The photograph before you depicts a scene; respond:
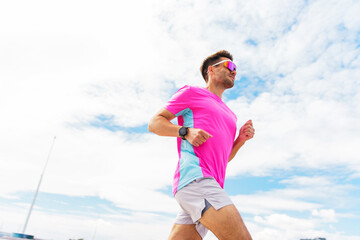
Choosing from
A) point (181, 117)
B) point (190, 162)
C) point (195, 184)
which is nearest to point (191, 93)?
point (181, 117)

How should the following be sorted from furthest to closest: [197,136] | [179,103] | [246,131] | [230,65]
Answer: [230,65], [246,131], [179,103], [197,136]

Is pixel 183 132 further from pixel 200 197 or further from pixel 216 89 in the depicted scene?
pixel 216 89

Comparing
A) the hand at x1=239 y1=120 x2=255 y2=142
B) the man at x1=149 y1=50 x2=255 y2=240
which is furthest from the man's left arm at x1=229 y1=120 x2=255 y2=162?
the man at x1=149 y1=50 x2=255 y2=240

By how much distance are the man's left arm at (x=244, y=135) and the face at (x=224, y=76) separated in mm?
617

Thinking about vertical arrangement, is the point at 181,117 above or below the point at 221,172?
above

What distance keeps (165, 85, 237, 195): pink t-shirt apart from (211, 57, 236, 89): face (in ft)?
1.39

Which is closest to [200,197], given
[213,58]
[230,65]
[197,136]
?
[197,136]

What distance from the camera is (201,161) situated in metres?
2.92

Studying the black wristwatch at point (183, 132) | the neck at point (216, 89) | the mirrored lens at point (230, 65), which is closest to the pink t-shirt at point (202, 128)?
the black wristwatch at point (183, 132)

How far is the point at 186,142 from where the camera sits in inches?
121

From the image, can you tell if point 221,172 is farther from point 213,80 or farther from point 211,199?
point 213,80

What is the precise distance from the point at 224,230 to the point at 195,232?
73 cm

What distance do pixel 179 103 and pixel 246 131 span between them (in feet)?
3.83

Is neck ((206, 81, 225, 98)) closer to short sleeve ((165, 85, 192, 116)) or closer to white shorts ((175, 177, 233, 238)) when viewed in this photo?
short sleeve ((165, 85, 192, 116))
